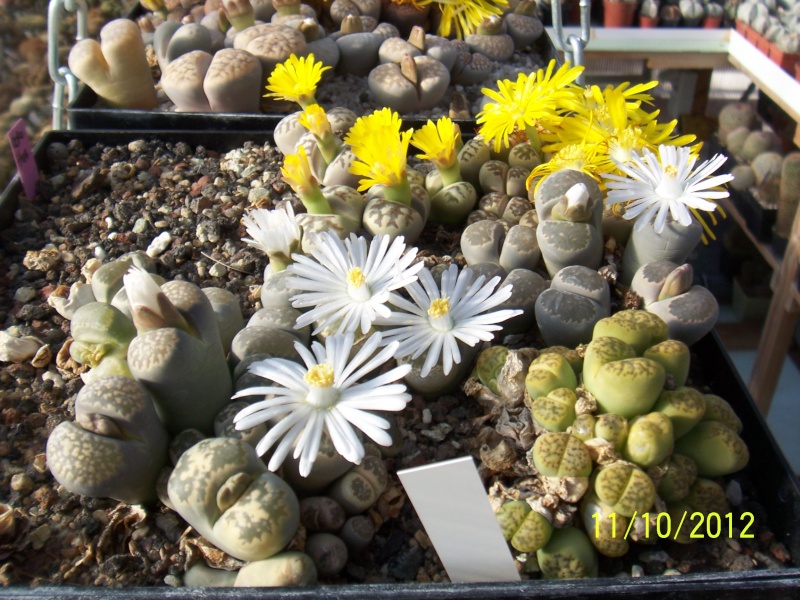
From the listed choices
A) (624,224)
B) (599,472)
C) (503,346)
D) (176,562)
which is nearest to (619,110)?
(624,224)

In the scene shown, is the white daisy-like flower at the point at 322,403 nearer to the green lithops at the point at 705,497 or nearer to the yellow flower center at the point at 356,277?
the yellow flower center at the point at 356,277

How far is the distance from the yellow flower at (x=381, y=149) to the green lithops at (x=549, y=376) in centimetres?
36

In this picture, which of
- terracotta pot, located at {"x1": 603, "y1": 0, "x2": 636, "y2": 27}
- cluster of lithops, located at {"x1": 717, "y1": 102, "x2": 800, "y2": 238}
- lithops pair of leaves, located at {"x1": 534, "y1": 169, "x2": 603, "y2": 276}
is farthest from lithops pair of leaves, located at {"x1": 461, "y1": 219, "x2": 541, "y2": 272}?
terracotta pot, located at {"x1": 603, "y1": 0, "x2": 636, "y2": 27}

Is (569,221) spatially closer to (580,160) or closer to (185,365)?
(580,160)

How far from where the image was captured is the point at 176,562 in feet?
2.51

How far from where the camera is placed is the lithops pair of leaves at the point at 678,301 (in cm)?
93

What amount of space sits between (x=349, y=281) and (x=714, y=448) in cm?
44

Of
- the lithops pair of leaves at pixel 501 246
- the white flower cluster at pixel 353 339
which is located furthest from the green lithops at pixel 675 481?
the lithops pair of leaves at pixel 501 246

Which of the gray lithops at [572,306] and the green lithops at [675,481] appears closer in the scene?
the green lithops at [675,481]

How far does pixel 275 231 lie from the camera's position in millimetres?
946

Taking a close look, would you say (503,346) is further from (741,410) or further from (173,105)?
Answer: (173,105)

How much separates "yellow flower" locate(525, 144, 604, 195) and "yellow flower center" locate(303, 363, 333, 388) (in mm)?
491

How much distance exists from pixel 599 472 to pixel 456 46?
1.21 meters

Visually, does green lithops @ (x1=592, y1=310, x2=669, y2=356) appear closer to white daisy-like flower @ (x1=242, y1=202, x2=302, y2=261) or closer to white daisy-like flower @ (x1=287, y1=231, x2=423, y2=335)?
white daisy-like flower @ (x1=287, y1=231, x2=423, y2=335)
